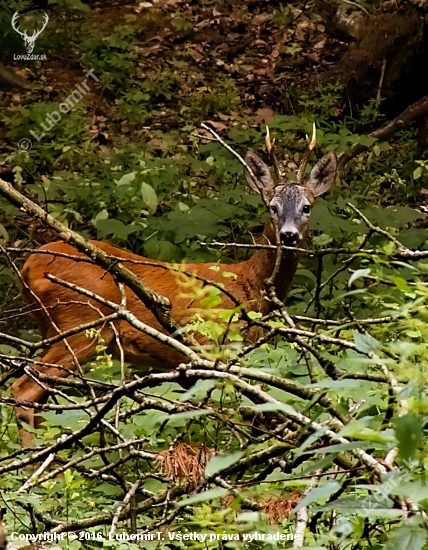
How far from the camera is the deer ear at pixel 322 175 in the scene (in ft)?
20.4

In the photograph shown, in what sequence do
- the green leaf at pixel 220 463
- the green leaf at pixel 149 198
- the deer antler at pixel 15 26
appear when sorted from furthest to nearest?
the deer antler at pixel 15 26
the green leaf at pixel 149 198
the green leaf at pixel 220 463

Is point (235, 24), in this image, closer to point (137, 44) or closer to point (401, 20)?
point (137, 44)

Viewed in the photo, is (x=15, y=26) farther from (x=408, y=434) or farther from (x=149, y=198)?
(x=408, y=434)

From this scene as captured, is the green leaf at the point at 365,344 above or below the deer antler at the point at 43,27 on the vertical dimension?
below

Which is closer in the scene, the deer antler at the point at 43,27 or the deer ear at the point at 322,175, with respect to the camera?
the deer ear at the point at 322,175

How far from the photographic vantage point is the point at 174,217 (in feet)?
21.6

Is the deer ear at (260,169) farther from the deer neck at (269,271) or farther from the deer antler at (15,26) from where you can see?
the deer antler at (15,26)

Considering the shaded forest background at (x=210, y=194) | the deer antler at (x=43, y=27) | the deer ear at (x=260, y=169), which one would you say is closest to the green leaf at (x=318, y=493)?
the shaded forest background at (x=210, y=194)

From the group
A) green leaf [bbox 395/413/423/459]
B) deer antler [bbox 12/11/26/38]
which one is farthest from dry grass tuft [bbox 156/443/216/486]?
deer antler [bbox 12/11/26/38]

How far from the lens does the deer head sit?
5766mm

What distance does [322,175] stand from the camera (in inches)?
247

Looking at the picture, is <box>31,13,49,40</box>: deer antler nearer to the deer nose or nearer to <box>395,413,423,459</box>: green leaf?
the deer nose

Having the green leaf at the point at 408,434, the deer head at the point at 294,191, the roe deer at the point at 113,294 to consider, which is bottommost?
the roe deer at the point at 113,294

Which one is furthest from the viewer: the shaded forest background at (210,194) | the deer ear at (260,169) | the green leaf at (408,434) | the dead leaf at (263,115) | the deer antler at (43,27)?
the deer antler at (43,27)
